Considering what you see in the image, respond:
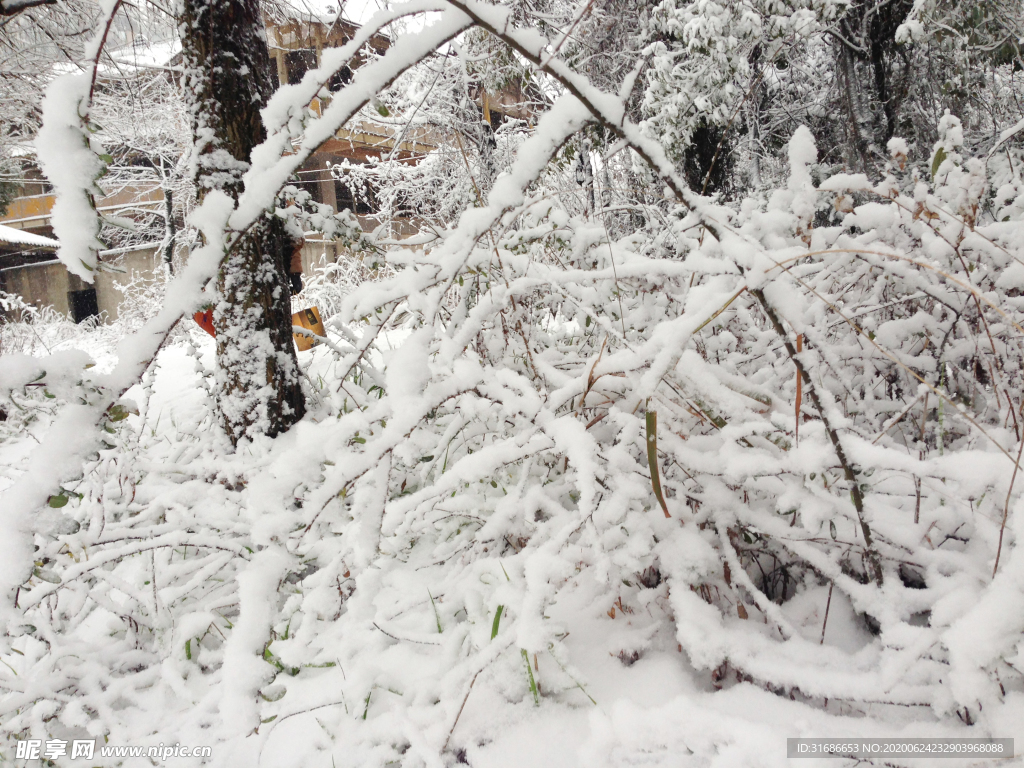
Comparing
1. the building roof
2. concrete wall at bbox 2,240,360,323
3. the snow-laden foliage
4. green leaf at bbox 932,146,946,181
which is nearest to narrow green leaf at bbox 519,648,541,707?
the snow-laden foliage

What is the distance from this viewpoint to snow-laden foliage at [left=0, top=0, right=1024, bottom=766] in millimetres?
684

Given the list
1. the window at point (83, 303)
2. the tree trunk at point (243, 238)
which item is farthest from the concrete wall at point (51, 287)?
the tree trunk at point (243, 238)

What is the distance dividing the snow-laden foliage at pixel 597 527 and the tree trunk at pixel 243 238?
2.34ft

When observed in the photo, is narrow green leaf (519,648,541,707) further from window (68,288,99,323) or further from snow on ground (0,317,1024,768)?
window (68,288,99,323)

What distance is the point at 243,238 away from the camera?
2.05 meters

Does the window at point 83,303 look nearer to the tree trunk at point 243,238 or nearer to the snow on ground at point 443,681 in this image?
the tree trunk at point 243,238

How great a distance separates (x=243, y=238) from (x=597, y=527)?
1826mm

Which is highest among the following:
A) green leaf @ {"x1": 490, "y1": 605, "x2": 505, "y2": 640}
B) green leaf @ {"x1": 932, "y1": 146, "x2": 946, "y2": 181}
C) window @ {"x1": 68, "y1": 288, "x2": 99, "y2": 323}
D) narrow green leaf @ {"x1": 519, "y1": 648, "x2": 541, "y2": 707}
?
window @ {"x1": 68, "y1": 288, "x2": 99, "y2": 323}

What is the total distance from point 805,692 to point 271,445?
1.83 meters

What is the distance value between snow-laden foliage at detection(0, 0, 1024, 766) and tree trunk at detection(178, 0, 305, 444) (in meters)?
0.71

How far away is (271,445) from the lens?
1988 millimetres

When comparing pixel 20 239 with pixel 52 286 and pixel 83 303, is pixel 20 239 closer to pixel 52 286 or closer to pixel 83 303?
pixel 83 303

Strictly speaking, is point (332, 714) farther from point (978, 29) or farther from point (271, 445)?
point (978, 29)

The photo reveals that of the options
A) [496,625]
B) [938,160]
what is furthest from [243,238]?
[938,160]
